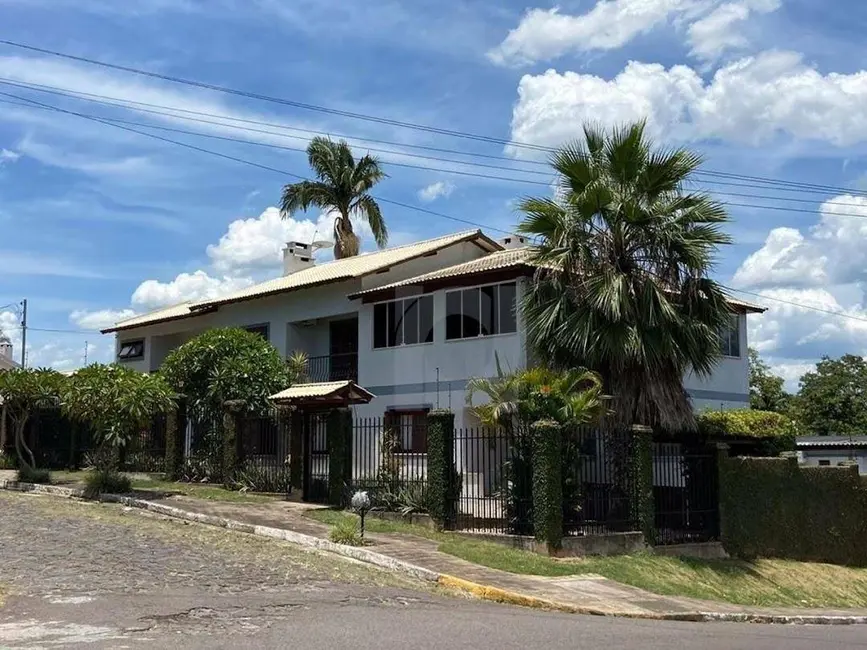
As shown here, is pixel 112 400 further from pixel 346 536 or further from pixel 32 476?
pixel 346 536

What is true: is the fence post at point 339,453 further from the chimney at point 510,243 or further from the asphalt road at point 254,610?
the chimney at point 510,243

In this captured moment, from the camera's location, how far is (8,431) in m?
31.4

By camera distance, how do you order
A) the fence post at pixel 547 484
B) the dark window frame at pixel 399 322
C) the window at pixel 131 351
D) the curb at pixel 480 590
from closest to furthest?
1. the curb at pixel 480 590
2. the fence post at pixel 547 484
3. the dark window frame at pixel 399 322
4. the window at pixel 131 351

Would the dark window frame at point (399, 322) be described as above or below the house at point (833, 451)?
above

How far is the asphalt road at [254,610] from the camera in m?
9.01

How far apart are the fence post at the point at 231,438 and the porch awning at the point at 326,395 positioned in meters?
3.51

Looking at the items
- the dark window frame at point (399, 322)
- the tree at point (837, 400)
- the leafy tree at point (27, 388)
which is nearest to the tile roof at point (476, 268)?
the dark window frame at point (399, 322)

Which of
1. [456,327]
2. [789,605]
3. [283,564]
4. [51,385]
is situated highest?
[456,327]

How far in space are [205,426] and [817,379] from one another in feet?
146

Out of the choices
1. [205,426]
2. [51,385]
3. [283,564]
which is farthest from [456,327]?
[283,564]

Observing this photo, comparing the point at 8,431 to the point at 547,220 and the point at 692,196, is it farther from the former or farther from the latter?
the point at 692,196

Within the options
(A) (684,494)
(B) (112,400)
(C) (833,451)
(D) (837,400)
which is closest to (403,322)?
(B) (112,400)

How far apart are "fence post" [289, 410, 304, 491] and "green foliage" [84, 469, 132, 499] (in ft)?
12.7

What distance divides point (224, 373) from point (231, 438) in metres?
1.93
